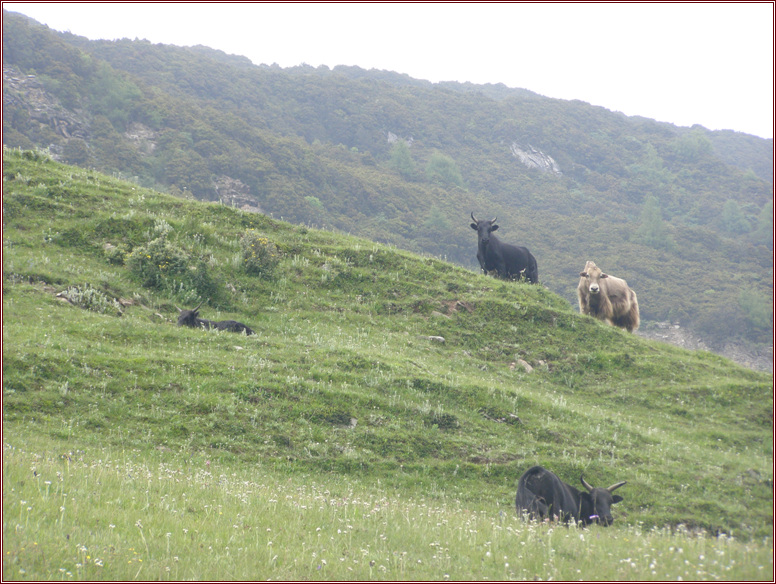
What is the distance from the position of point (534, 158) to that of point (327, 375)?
12252 cm

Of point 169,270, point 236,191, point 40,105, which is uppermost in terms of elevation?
point 40,105

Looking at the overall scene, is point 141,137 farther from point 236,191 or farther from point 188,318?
point 188,318

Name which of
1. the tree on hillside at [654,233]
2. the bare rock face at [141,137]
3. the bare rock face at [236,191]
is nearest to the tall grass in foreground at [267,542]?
the bare rock face at [236,191]

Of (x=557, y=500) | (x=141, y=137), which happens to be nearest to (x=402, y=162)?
(x=141, y=137)

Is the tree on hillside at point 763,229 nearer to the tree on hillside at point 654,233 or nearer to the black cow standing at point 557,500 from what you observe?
the tree on hillside at point 654,233

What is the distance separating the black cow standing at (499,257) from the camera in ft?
97.0

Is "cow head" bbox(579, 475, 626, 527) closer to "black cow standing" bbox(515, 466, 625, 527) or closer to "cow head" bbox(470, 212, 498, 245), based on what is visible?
"black cow standing" bbox(515, 466, 625, 527)

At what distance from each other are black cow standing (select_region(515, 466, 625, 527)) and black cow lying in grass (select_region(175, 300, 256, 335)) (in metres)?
10.1

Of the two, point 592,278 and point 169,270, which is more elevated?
point 592,278

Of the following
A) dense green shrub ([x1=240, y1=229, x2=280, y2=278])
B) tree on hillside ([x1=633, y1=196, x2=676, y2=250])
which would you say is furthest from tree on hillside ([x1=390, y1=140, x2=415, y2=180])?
dense green shrub ([x1=240, y1=229, x2=280, y2=278])

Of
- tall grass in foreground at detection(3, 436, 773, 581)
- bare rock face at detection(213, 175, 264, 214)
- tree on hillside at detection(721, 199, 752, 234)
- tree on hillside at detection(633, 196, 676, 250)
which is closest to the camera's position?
tall grass in foreground at detection(3, 436, 773, 581)

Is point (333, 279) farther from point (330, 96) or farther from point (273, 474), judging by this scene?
point (330, 96)

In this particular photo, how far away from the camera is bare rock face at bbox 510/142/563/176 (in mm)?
126938

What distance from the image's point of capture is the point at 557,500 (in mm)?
9852
